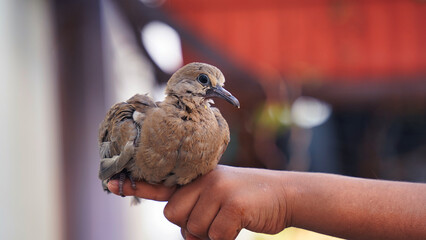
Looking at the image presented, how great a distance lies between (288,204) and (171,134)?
0.56 m

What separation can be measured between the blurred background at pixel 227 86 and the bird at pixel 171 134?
1538mm

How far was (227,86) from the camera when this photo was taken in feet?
15.5

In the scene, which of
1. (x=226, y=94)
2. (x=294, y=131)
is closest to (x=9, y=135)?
(x=226, y=94)

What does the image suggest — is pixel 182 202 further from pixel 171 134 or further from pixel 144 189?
pixel 171 134

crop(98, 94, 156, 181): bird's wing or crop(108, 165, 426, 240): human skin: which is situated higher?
crop(98, 94, 156, 181): bird's wing

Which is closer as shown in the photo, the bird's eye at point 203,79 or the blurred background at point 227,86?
the bird's eye at point 203,79

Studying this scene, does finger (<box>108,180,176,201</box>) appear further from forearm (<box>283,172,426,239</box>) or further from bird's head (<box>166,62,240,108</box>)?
forearm (<box>283,172,426,239</box>)

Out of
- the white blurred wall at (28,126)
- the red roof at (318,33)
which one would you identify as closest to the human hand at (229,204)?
the white blurred wall at (28,126)

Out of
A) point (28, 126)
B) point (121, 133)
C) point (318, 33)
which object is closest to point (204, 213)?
point (121, 133)

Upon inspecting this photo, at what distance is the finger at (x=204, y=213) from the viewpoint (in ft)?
6.00

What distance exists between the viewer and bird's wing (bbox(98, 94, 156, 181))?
1840mm

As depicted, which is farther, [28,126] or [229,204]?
[28,126]

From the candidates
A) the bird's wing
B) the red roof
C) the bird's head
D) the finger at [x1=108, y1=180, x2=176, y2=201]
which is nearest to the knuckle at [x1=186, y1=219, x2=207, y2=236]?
the finger at [x1=108, y1=180, x2=176, y2=201]

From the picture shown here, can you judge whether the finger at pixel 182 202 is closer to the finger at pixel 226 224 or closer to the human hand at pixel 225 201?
the human hand at pixel 225 201
